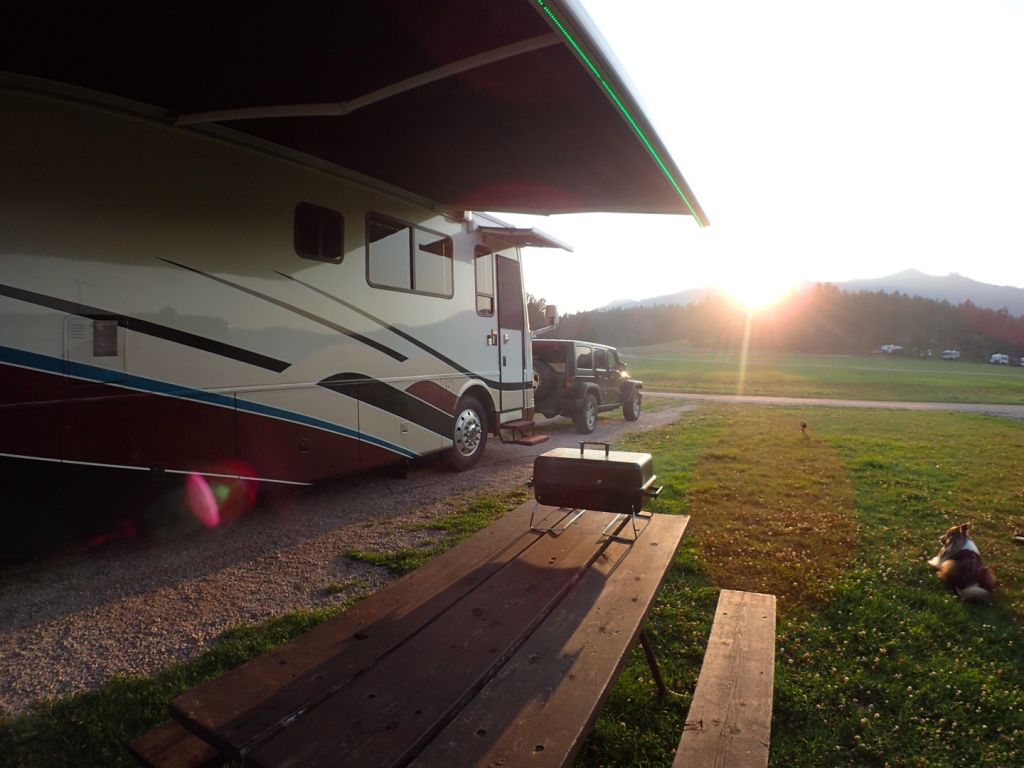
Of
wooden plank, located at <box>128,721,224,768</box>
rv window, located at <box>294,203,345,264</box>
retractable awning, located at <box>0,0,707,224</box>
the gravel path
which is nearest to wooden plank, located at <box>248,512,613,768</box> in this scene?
wooden plank, located at <box>128,721,224,768</box>

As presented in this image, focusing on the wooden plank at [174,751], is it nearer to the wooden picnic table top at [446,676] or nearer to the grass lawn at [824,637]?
the wooden picnic table top at [446,676]

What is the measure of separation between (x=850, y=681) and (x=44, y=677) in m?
3.97

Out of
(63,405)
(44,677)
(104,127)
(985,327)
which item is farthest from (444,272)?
(985,327)

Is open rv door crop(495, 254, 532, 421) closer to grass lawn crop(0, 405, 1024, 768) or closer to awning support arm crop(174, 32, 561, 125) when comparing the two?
grass lawn crop(0, 405, 1024, 768)

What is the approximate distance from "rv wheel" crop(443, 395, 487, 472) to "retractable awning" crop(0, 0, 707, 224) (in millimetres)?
3144

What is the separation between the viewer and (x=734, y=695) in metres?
2.53

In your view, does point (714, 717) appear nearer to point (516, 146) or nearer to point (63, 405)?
point (63, 405)

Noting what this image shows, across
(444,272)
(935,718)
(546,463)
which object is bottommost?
(935,718)

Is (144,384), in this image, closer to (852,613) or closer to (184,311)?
(184,311)

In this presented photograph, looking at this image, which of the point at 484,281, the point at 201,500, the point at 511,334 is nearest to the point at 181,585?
the point at 201,500

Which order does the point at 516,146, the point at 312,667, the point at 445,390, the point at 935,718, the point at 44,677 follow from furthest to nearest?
the point at 445,390 < the point at 516,146 < the point at 44,677 < the point at 935,718 < the point at 312,667

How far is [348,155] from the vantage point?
5930 mm

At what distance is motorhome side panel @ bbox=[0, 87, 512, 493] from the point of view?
4070 millimetres

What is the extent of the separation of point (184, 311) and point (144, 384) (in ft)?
2.00
